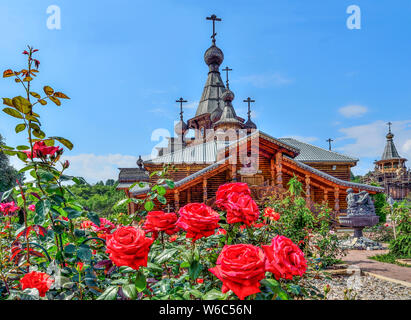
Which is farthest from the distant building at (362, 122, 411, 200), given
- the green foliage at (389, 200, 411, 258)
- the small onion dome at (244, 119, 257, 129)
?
the green foliage at (389, 200, 411, 258)

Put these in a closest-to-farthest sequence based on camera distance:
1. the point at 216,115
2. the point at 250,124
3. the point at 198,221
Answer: the point at 198,221
the point at 216,115
the point at 250,124

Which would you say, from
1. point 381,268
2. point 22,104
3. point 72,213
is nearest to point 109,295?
point 72,213

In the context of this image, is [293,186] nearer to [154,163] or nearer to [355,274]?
[355,274]

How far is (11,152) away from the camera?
1.51m

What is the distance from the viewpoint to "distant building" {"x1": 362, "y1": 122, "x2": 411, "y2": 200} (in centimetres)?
3378

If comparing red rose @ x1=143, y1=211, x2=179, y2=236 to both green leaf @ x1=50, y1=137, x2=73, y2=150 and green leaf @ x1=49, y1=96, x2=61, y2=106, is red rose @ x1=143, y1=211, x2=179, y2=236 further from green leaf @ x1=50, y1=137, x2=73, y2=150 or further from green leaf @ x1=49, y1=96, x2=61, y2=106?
green leaf @ x1=49, y1=96, x2=61, y2=106

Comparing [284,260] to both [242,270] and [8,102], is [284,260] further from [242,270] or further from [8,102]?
[8,102]

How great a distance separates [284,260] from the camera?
1119 mm

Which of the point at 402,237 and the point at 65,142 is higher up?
the point at 65,142

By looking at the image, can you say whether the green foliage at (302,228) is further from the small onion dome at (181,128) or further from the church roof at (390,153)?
the church roof at (390,153)

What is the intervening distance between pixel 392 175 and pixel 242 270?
4808 centimetres

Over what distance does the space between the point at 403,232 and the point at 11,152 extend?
32.2 feet

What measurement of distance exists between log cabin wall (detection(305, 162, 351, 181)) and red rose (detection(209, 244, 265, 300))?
20.1m
